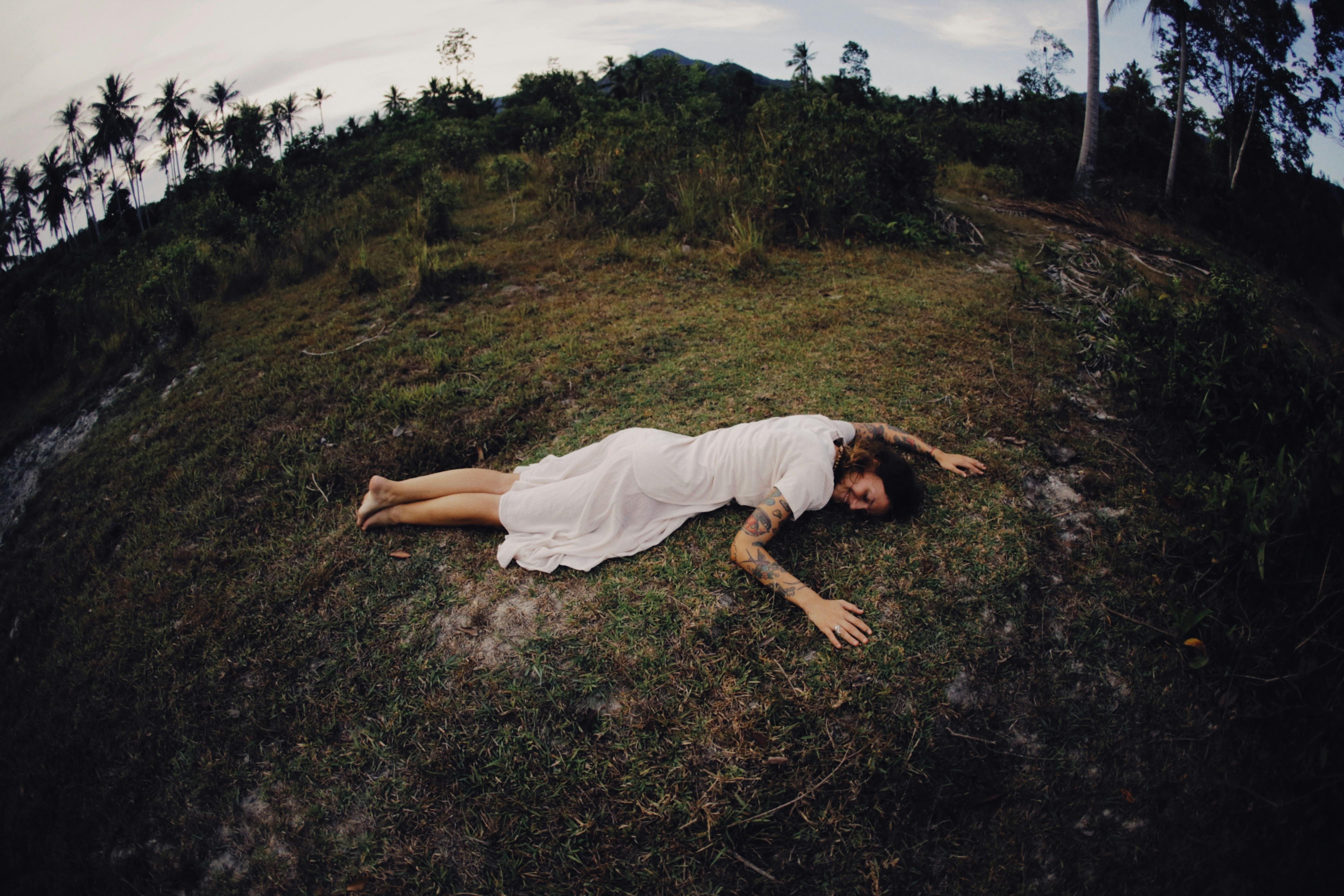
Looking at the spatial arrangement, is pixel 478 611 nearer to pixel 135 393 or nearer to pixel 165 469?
pixel 165 469

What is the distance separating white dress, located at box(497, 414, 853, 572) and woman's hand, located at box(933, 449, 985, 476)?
668 millimetres

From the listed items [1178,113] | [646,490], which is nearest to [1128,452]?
[646,490]

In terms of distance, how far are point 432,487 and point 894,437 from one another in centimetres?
275

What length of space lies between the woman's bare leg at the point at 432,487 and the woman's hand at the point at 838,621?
5.99 ft

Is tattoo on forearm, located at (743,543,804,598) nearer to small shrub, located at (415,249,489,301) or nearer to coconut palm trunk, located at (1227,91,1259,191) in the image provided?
small shrub, located at (415,249,489,301)

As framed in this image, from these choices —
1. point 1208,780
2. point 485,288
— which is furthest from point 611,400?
point 1208,780

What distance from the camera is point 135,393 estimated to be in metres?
5.59

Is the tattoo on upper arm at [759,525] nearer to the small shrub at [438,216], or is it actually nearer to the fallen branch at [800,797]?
the fallen branch at [800,797]

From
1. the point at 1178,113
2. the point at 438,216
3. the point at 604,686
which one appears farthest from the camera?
the point at 1178,113

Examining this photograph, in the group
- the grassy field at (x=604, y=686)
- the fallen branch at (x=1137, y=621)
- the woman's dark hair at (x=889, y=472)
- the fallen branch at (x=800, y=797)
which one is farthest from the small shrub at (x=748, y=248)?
the fallen branch at (x=800, y=797)

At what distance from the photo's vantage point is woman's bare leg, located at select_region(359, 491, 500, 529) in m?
3.11

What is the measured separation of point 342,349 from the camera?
5473 mm

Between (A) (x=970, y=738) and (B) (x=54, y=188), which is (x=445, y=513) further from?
(B) (x=54, y=188)

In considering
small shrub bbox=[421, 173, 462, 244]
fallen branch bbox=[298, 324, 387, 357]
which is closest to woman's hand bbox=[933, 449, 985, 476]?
fallen branch bbox=[298, 324, 387, 357]
